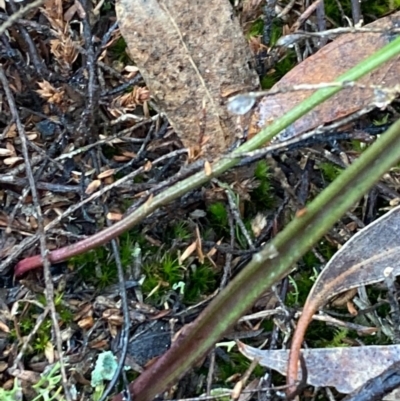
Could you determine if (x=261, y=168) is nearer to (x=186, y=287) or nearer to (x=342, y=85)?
(x=186, y=287)

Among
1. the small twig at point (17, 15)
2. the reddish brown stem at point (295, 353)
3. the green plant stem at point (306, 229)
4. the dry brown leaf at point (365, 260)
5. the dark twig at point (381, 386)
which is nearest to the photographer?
the green plant stem at point (306, 229)

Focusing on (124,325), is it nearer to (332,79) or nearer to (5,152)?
(5,152)

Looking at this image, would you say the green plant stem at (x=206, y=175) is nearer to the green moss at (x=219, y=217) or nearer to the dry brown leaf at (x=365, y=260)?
the green moss at (x=219, y=217)

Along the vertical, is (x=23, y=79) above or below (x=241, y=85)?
above

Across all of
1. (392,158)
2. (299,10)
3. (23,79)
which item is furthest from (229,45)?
(392,158)

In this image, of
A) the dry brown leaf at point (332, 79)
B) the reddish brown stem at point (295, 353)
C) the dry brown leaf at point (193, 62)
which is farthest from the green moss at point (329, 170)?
the reddish brown stem at point (295, 353)

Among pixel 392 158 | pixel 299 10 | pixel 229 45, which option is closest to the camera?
pixel 392 158

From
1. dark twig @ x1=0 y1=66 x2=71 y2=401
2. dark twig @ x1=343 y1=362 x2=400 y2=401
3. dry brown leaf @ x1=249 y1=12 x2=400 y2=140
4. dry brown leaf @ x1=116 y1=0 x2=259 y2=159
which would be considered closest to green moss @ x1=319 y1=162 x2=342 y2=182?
dry brown leaf @ x1=249 y1=12 x2=400 y2=140
